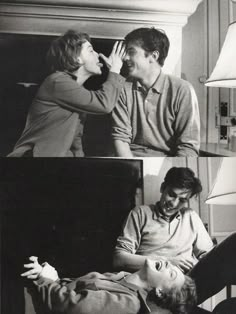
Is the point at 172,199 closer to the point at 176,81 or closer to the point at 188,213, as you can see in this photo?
the point at 188,213

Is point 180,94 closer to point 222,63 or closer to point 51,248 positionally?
point 222,63

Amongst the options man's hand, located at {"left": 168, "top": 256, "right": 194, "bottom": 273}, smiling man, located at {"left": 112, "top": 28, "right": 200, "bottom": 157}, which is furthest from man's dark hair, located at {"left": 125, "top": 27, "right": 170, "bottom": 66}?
man's hand, located at {"left": 168, "top": 256, "right": 194, "bottom": 273}

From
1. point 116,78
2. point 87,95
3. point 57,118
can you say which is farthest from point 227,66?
point 57,118

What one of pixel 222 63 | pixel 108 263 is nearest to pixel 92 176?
pixel 108 263

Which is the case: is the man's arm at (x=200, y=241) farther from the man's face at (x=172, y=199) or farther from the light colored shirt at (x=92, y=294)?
the light colored shirt at (x=92, y=294)

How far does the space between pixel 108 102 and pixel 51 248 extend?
52cm

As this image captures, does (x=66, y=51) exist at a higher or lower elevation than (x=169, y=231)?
higher

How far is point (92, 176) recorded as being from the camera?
5.28 ft

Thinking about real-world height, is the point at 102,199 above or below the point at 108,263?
above

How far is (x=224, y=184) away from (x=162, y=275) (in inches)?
15.1

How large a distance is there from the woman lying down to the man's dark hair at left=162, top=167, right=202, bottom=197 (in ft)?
0.87

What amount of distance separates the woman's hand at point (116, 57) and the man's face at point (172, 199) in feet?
1.46

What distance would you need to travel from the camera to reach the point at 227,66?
1555 mm

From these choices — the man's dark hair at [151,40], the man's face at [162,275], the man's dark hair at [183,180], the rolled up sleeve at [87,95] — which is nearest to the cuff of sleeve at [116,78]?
the rolled up sleeve at [87,95]
